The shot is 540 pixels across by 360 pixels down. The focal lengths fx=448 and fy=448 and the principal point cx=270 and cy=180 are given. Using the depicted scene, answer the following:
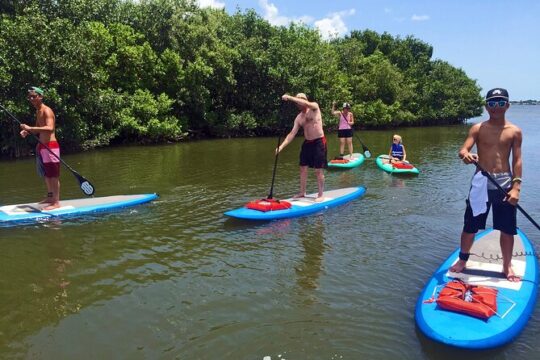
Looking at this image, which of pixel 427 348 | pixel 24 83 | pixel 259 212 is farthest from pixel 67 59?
pixel 427 348

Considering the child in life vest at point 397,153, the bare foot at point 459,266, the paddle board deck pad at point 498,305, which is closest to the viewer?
the paddle board deck pad at point 498,305

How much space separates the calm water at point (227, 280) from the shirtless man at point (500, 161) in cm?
100

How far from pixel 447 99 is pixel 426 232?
51833 mm

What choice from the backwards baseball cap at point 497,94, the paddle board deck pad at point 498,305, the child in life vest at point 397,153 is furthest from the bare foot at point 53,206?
the child in life vest at point 397,153

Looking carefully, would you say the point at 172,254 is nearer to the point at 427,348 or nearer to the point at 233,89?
the point at 427,348

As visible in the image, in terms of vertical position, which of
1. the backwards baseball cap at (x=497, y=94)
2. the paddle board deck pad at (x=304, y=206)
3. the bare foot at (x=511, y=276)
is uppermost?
the backwards baseball cap at (x=497, y=94)

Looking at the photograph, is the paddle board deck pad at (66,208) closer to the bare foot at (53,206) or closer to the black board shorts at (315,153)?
the bare foot at (53,206)

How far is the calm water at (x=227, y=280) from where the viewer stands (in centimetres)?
430

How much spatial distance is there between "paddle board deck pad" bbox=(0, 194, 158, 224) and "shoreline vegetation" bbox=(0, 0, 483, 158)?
8.04 meters

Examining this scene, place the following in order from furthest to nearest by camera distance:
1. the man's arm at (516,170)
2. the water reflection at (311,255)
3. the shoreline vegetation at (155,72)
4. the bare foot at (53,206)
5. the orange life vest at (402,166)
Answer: the shoreline vegetation at (155,72)
the orange life vest at (402,166)
the bare foot at (53,206)
the water reflection at (311,255)
the man's arm at (516,170)

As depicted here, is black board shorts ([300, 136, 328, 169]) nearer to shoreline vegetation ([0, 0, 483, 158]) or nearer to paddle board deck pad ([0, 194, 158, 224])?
paddle board deck pad ([0, 194, 158, 224])

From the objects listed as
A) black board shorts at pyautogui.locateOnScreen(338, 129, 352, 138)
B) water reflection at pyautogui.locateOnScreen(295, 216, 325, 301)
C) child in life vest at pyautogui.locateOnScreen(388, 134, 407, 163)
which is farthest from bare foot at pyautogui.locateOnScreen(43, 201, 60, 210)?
black board shorts at pyautogui.locateOnScreen(338, 129, 352, 138)

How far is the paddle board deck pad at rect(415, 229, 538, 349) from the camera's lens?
407 centimetres

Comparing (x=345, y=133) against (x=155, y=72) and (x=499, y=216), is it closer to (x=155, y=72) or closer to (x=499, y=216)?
(x=499, y=216)
